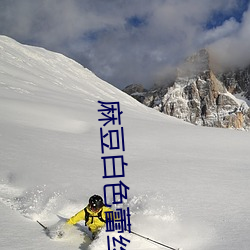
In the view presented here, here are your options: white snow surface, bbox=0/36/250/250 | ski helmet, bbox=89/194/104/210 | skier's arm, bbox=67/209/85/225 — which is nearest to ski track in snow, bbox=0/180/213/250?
white snow surface, bbox=0/36/250/250

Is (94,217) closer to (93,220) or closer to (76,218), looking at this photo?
(93,220)

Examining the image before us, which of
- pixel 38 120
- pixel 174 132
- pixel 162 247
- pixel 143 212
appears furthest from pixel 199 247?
pixel 38 120

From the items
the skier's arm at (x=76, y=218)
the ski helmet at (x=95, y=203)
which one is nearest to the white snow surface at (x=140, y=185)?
the skier's arm at (x=76, y=218)

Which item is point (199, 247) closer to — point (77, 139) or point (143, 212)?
point (143, 212)

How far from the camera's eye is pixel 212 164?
997 centimetres

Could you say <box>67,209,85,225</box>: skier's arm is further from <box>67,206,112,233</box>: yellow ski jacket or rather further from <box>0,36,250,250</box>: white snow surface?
<box>0,36,250,250</box>: white snow surface

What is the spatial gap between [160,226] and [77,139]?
7.57 metres

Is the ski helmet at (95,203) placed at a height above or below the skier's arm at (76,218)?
above

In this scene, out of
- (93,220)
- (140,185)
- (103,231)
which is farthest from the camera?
(140,185)

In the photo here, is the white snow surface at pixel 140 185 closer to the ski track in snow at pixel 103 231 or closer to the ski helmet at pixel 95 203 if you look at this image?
the ski track in snow at pixel 103 231

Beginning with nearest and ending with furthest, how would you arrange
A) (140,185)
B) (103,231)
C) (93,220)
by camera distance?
1. (103,231)
2. (93,220)
3. (140,185)

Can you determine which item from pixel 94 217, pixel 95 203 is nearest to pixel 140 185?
pixel 94 217

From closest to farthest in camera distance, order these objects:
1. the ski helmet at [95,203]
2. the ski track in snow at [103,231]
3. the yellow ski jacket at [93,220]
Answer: the ski track in snow at [103,231], the ski helmet at [95,203], the yellow ski jacket at [93,220]

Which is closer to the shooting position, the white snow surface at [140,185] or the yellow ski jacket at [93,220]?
the white snow surface at [140,185]
